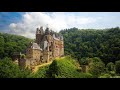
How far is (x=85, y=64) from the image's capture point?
7.17 m

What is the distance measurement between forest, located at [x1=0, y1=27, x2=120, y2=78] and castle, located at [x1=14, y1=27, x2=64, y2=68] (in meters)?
0.15

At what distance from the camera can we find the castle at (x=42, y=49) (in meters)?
7.02

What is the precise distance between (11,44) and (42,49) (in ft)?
2.87

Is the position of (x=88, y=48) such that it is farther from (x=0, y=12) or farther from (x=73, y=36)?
(x=0, y=12)

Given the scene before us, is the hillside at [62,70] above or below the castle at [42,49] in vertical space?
below

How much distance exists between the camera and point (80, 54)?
23.5ft

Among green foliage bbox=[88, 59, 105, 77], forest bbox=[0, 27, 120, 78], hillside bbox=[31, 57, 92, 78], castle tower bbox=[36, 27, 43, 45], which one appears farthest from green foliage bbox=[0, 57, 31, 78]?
green foliage bbox=[88, 59, 105, 77]

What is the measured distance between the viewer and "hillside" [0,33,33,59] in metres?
6.84

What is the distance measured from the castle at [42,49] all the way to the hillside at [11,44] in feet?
0.50

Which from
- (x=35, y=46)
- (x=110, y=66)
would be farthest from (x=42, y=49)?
(x=110, y=66)

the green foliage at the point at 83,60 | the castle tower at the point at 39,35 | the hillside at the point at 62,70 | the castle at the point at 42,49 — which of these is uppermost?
the castle tower at the point at 39,35

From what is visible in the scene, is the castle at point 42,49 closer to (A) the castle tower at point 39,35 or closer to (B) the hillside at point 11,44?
(A) the castle tower at point 39,35

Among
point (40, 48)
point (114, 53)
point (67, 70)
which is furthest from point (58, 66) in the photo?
point (114, 53)

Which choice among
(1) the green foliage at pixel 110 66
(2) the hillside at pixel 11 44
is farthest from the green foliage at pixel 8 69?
(1) the green foliage at pixel 110 66
